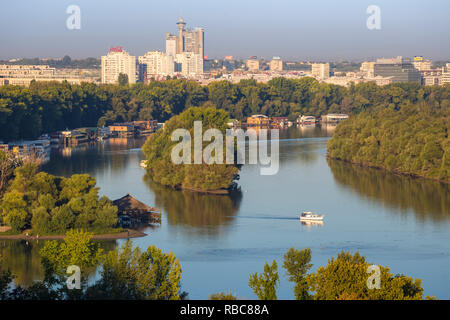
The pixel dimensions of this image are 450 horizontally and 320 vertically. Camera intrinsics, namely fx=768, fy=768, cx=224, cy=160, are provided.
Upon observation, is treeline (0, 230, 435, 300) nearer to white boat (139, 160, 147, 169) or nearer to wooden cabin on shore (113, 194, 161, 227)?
wooden cabin on shore (113, 194, 161, 227)

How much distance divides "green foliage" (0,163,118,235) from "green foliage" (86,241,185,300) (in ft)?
12.8

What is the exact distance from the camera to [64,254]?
8.09 metres

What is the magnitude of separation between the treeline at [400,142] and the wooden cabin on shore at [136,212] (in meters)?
7.53

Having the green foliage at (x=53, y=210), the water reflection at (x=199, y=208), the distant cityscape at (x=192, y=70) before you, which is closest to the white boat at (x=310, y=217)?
the water reflection at (x=199, y=208)

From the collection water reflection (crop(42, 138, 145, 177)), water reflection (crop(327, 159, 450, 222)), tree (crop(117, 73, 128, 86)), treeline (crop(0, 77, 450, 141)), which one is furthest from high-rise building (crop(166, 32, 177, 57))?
water reflection (crop(327, 159, 450, 222))

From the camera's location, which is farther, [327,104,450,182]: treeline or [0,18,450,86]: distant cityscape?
[0,18,450,86]: distant cityscape

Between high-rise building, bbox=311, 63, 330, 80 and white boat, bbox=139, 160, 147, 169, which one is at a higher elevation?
high-rise building, bbox=311, 63, 330, 80

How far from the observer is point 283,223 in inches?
509

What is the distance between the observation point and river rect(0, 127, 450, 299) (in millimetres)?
10117

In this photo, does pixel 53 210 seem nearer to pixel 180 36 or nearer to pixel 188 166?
pixel 188 166

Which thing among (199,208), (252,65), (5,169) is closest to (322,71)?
(252,65)

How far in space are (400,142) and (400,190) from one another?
10.8 feet

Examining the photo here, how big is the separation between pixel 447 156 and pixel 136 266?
37.1 feet
